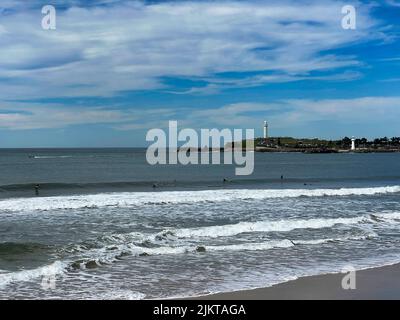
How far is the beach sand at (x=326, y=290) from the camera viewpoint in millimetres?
9562

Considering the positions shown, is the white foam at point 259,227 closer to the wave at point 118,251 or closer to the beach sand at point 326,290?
the wave at point 118,251

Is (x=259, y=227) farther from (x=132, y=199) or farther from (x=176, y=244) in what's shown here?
(x=132, y=199)

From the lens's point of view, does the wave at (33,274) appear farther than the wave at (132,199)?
No

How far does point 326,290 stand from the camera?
33.0ft

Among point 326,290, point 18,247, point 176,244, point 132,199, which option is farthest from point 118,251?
point 132,199

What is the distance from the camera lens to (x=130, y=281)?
35.4 feet

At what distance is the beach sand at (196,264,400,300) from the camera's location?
9.56m

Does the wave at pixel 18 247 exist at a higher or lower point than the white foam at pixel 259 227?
higher

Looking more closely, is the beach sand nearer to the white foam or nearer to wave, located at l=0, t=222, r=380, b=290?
wave, located at l=0, t=222, r=380, b=290

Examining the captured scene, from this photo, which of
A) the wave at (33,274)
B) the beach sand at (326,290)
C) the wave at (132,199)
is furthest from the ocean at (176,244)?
the beach sand at (326,290)

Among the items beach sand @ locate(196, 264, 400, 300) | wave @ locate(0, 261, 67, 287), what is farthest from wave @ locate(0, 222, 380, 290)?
beach sand @ locate(196, 264, 400, 300)
